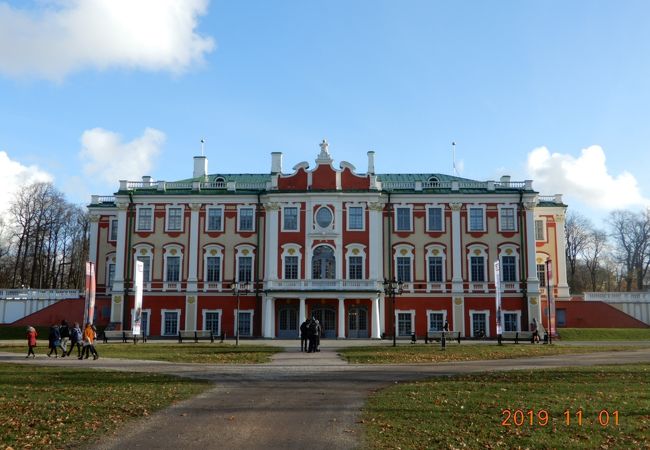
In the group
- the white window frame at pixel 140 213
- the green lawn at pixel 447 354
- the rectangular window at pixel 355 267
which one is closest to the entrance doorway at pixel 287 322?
the rectangular window at pixel 355 267

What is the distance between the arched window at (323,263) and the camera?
48.8 meters

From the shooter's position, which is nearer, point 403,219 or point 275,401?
point 275,401

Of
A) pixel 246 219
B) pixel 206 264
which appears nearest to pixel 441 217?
pixel 246 219

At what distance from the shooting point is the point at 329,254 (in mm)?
49062

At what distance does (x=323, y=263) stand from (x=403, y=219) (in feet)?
23.8

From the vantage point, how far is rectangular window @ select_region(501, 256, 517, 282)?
4922 cm

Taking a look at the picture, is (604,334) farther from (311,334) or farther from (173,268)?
(173,268)

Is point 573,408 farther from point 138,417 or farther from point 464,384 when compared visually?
point 138,417

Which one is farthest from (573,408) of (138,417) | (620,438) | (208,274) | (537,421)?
(208,274)

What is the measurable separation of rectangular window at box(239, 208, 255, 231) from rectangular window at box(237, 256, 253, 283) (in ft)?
7.72

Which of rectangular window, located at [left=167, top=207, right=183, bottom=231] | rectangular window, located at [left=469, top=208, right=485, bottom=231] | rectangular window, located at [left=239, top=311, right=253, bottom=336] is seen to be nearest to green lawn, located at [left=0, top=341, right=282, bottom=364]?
rectangular window, located at [left=239, top=311, right=253, bottom=336]

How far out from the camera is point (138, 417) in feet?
42.7

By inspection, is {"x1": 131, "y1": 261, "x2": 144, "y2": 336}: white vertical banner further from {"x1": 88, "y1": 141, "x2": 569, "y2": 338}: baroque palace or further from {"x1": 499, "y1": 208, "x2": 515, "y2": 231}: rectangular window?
{"x1": 499, "y1": 208, "x2": 515, "y2": 231}: rectangular window

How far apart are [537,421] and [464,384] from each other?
5.65 meters
